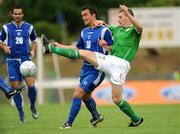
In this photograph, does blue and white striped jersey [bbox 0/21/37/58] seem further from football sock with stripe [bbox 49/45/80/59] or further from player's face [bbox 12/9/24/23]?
football sock with stripe [bbox 49/45/80/59]

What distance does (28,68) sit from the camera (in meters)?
16.4

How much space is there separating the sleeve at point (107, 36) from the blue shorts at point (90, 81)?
0.64 metres

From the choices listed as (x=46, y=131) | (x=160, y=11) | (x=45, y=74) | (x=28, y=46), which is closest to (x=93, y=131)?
(x=46, y=131)

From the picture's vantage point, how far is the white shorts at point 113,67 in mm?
14102

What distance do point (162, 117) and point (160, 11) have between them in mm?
23942

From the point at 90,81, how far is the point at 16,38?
3077 mm

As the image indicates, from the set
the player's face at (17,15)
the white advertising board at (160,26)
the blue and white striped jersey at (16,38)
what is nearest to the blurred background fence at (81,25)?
the white advertising board at (160,26)

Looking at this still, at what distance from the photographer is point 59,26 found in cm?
5781

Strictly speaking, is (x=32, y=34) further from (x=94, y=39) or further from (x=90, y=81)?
(x=90, y=81)

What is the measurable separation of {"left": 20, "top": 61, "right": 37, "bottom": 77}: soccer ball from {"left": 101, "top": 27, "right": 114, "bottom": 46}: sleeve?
2142mm

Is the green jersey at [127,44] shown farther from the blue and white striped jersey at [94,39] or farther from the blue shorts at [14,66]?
the blue shorts at [14,66]

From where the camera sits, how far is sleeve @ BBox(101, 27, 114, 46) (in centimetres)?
1488

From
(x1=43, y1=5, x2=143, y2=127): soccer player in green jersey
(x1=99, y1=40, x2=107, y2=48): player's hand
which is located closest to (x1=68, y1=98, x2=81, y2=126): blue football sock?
(x1=43, y1=5, x2=143, y2=127): soccer player in green jersey

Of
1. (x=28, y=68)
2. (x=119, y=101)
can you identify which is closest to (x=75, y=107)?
(x=119, y=101)
